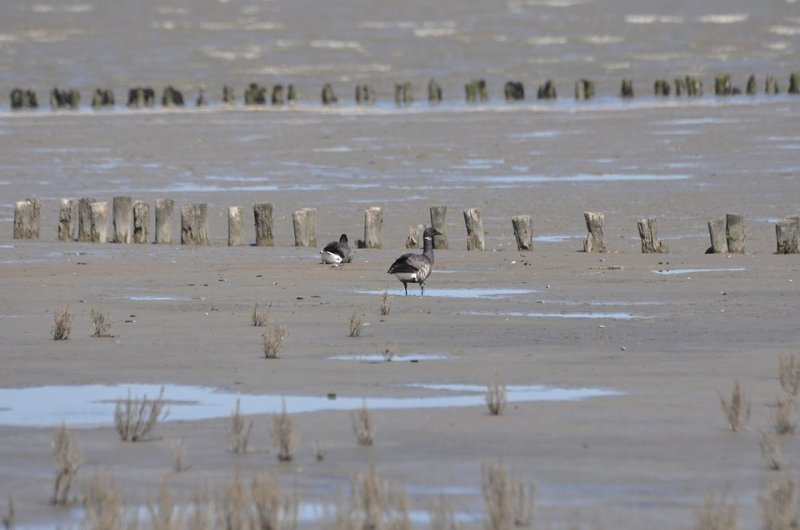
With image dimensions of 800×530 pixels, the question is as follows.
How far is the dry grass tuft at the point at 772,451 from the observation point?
8.11 meters

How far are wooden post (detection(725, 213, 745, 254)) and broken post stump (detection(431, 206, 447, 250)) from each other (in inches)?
127

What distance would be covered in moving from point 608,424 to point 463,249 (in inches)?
415

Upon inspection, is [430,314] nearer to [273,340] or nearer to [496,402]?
[273,340]

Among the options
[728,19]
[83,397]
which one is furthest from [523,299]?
[728,19]

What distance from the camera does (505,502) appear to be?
266 inches

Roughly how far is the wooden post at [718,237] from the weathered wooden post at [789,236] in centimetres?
63

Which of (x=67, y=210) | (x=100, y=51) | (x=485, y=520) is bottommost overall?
(x=485, y=520)

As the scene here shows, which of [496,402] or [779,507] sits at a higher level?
[496,402]

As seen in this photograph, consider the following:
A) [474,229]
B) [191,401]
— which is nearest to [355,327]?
[191,401]

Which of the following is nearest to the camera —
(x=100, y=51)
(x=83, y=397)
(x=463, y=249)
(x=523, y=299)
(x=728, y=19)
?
(x=83, y=397)

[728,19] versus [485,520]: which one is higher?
[728,19]

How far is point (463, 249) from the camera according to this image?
19750mm

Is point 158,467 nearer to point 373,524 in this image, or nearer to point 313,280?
point 373,524

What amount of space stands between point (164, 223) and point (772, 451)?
44.1 feet
